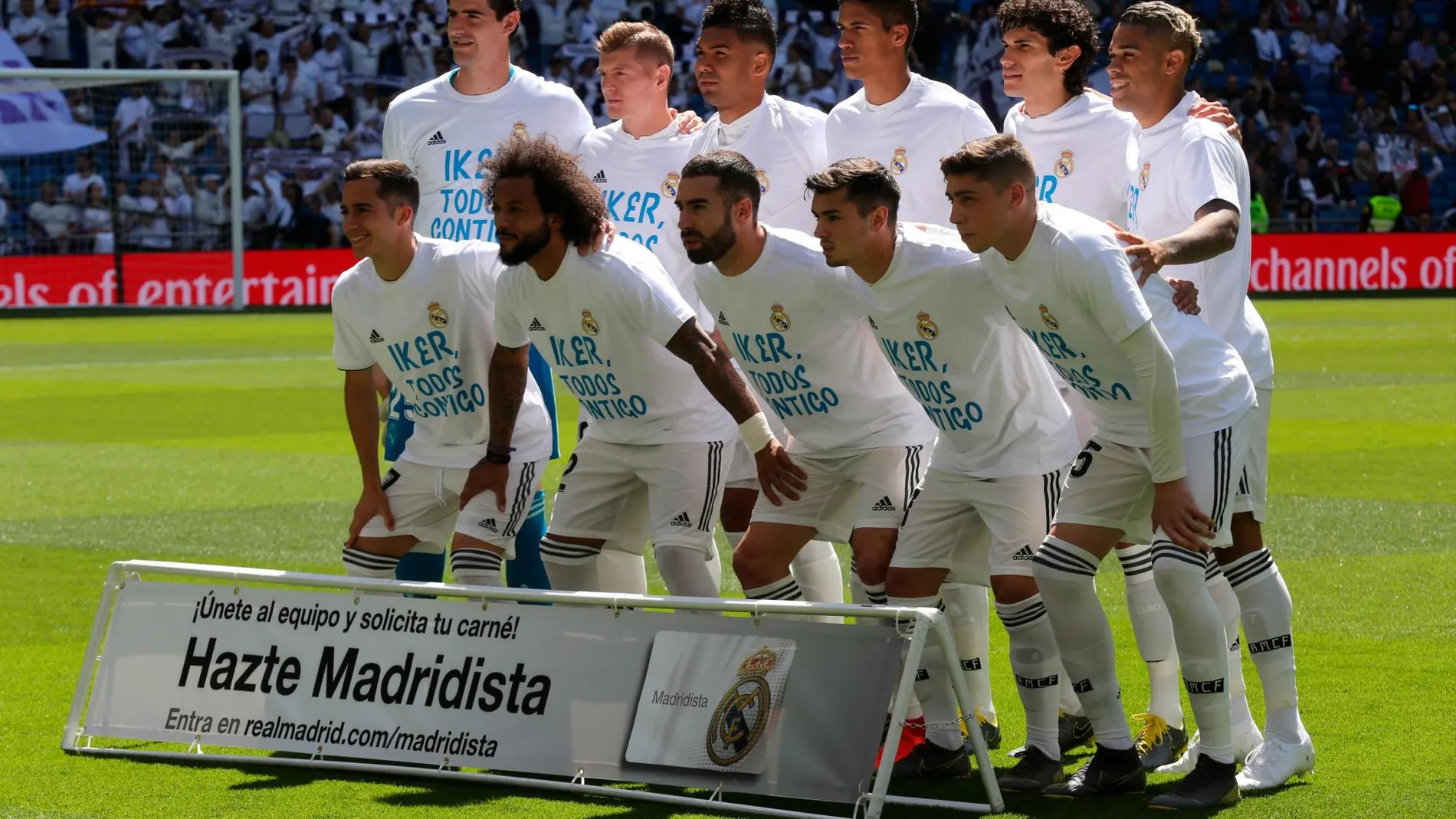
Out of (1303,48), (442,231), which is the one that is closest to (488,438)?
(442,231)

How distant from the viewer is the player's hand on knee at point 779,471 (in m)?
5.67

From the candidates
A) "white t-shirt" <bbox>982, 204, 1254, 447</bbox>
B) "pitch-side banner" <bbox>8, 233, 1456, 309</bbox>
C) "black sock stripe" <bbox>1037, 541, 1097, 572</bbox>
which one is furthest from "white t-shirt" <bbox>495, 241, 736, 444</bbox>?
"pitch-side banner" <bbox>8, 233, 1456, 309</bbox>

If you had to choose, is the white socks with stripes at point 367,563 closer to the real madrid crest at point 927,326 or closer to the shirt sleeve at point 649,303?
the shirt sleeve at point 649,303

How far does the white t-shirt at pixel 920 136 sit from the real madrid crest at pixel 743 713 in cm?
212

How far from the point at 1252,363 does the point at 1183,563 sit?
93cm

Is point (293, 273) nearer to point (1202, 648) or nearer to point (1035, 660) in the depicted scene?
point (1035, 660)

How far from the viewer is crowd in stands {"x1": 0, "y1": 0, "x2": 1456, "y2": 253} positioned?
27266 millimetres

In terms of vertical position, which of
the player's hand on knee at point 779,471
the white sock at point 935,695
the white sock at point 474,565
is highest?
the player's hand on knee at point 779,471

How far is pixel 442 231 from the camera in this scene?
7.58 metres

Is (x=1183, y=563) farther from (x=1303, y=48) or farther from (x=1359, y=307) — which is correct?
(x=1303, y=48)

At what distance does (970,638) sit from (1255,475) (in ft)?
3.70

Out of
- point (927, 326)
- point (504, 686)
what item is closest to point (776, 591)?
point (504, 686)

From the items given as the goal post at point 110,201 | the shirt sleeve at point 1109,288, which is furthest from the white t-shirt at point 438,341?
the goal post at point 110,201

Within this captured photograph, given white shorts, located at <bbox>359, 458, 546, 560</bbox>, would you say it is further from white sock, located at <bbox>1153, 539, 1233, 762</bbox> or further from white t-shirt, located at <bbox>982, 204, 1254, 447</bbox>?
white sock, located at <bbox>1153, 539, 1233, 762</bbox>
